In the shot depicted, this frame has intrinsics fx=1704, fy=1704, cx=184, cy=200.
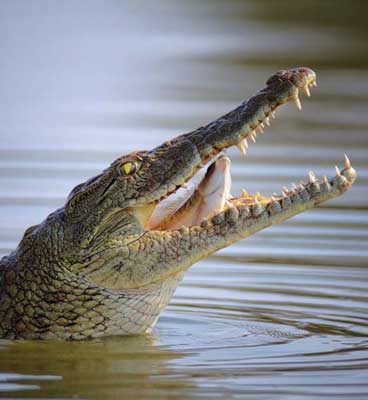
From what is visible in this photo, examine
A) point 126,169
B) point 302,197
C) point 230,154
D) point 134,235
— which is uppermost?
point 230,154

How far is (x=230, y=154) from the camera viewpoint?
16078 mm

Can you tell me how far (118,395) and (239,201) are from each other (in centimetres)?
157

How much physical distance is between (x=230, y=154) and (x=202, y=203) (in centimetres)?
639

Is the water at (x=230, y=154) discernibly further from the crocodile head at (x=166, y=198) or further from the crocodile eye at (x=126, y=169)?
the crocodile eye at (x=126, y=169)

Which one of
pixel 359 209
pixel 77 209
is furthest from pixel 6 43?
pixel 77 209

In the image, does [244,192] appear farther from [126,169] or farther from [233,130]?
[126,169]

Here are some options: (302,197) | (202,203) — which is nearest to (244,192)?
(202,203)

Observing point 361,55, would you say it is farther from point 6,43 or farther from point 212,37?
point 6,43

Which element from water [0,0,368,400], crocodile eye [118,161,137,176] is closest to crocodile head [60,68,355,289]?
crocodile eye [118,161,137,176]

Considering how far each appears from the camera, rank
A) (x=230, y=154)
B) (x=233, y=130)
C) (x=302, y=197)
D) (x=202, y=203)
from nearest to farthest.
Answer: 1. (x=302, y=197)
2. (x=233, y=130)
3. (x=202, y=203)
4. (x=230, y=154)

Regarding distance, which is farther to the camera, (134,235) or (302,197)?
(134,235)

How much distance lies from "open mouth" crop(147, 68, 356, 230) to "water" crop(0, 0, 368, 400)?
75 cm

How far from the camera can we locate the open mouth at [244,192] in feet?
30.4

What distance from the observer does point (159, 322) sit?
10430mm
